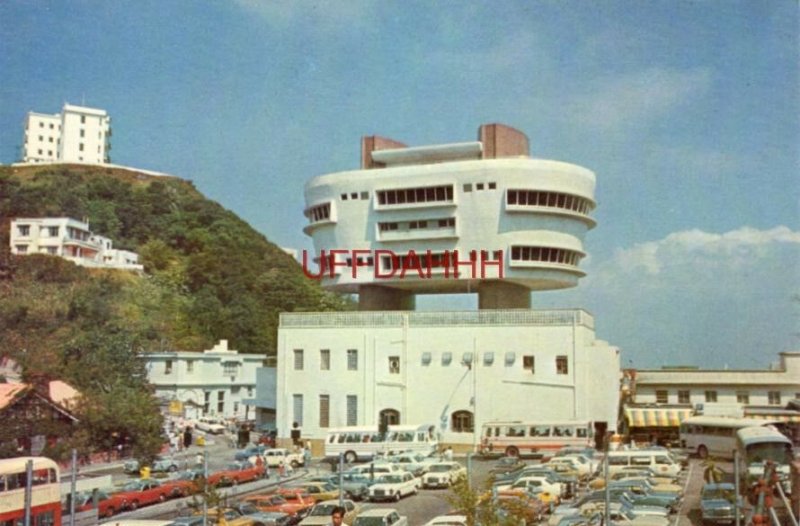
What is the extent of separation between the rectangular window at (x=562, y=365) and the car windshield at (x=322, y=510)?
2593 cm

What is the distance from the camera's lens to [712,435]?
42906mm

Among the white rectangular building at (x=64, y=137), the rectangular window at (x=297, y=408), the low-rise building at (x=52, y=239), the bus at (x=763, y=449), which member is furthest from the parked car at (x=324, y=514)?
the white rectangular building at (x=64, y=137)

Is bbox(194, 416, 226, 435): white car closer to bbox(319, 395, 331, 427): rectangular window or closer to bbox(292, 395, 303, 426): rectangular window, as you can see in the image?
bbox(292, 395, 303, 426): rectangular window

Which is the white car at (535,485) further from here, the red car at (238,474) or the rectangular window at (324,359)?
the rectangular window at (324,359)

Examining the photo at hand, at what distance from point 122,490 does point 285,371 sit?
966 inches

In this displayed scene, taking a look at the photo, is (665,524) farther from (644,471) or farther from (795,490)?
(644,471)

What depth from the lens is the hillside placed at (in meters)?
70.6

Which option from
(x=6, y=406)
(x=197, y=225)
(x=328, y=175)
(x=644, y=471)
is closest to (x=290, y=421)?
(x=328, y=175)

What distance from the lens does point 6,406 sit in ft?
123

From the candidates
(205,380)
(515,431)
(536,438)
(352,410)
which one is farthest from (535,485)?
(205,380)

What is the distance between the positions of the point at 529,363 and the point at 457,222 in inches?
412

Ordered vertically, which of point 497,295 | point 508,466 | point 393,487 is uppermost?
point 497,295

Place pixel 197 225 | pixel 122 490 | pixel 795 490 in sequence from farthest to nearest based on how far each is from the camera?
pixel 197 225
pixel 122 490
pixel 795 490

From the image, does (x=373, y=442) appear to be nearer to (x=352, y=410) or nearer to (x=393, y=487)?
(x=352, y=410)
